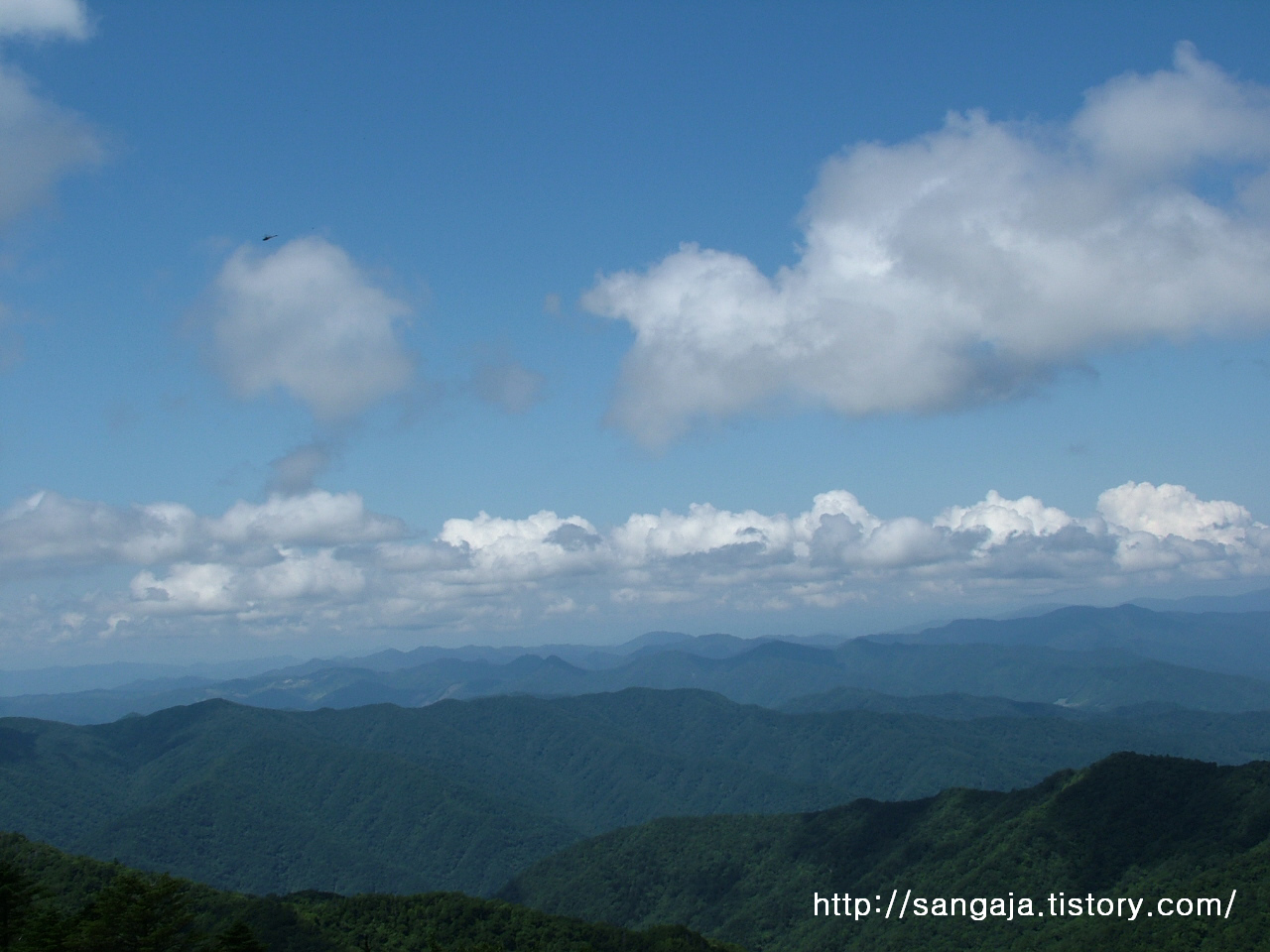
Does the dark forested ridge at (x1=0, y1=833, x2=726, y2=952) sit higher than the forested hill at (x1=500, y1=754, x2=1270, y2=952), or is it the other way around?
the dark forested ridge at (x1=0, y1=833, x2=726, y2=952)

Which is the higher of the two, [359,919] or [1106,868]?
[359,919]

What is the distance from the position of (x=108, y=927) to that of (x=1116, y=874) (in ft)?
557

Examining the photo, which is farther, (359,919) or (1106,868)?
(1106,868)

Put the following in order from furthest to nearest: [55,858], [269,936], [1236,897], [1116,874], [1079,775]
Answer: [1079,775]
[1116,874]
[1236,897]
[55,858]
[269,936]

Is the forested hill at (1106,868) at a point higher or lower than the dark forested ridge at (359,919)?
lower

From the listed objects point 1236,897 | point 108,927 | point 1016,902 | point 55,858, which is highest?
point 108,927

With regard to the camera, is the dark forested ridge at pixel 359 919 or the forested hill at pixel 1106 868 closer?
the dark forested ridge at pixel 359 919

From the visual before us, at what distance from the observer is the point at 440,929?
120938 millimetres

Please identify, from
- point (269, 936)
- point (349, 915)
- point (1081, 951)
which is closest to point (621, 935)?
point (349, 915)

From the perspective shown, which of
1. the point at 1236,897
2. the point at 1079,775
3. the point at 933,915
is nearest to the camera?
the point at 1236,897

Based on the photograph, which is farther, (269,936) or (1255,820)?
(1255,820)

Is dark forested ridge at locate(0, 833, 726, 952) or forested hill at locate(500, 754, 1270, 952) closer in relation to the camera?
dark forested ridge at locate(0, 833, 726, 952)

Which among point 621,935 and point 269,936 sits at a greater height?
point 269,936

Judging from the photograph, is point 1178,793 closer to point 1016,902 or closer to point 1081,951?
point 1016,902
